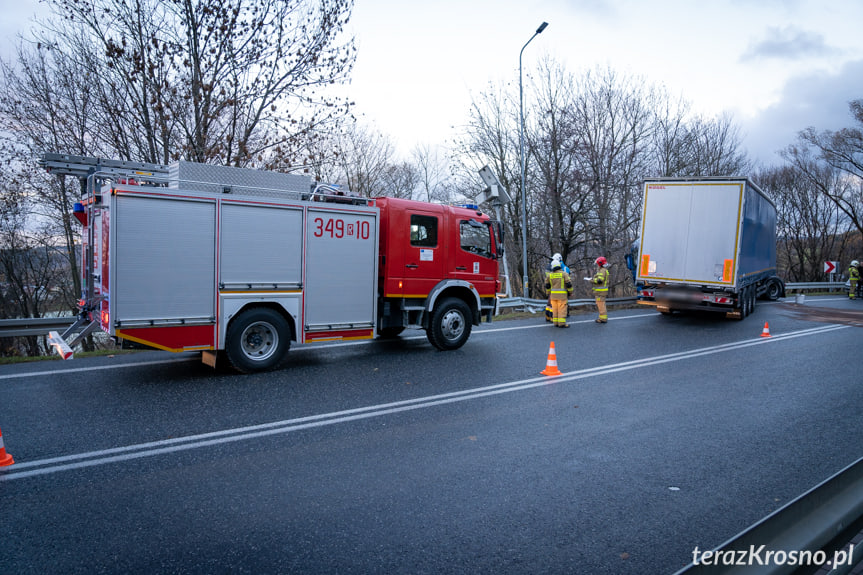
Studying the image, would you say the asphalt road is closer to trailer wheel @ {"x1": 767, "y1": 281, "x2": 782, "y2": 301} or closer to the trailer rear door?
the trailer rear door

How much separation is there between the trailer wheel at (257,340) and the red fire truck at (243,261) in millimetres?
15

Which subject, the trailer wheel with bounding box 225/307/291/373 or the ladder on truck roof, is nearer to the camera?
the ladder on truck roof

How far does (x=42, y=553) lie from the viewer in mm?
3289

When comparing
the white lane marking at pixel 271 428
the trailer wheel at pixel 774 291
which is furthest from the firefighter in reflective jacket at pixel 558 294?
the trailer wheel at pixel 774 291

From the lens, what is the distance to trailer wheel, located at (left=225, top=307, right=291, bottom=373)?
25.5ft

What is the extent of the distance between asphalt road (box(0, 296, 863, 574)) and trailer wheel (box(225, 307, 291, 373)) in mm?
335

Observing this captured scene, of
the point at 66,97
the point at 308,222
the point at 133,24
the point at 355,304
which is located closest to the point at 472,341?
the point at 355,304

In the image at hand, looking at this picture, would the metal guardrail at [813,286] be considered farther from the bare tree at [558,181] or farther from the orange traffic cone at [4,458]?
the orange traffic cone at [4,458]

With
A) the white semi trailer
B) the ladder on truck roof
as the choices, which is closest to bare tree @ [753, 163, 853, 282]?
the white semi trailer

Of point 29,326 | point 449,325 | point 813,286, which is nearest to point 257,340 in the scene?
point 449,325

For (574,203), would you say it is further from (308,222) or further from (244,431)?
(244,431)

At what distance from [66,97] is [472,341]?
1086 cm

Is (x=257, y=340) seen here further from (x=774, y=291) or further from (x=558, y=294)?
(x=774, y=291)

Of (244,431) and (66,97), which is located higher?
(66,97)
